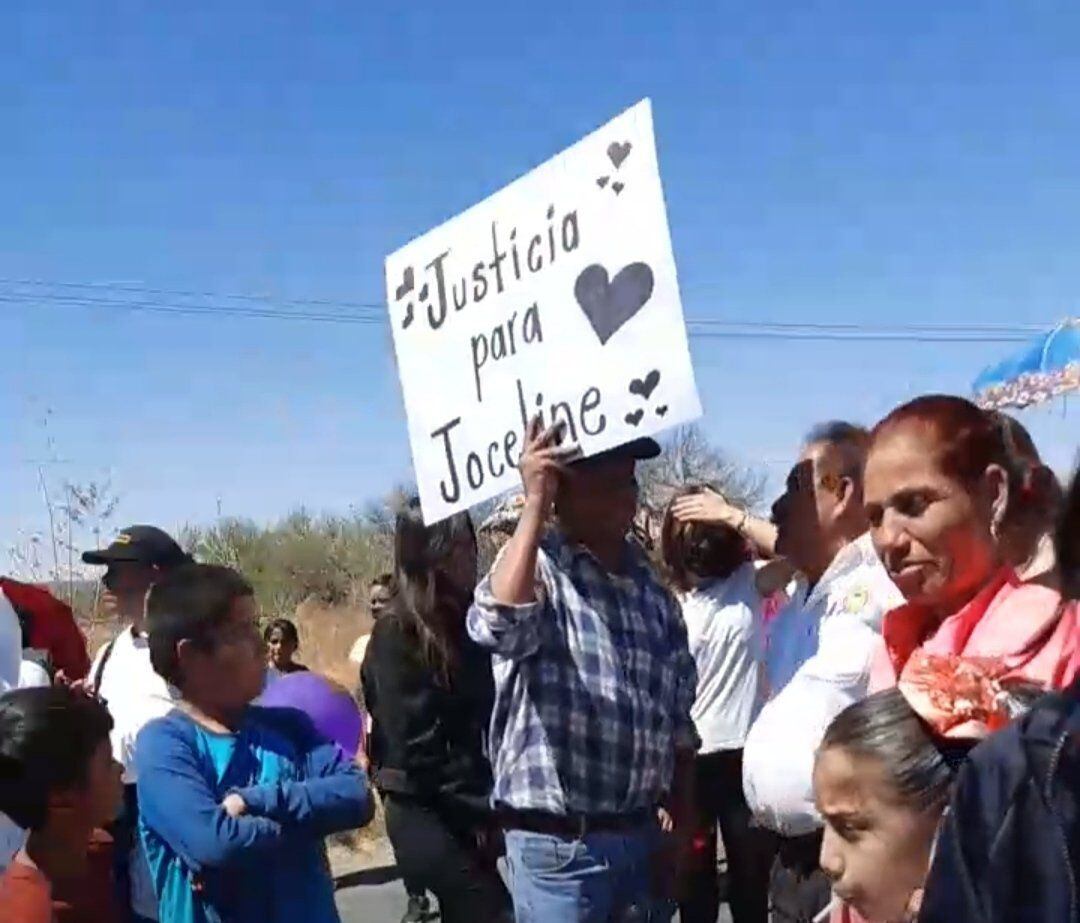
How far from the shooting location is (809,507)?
3.85 m

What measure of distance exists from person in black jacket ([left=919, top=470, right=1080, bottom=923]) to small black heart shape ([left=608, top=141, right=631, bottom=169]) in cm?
175

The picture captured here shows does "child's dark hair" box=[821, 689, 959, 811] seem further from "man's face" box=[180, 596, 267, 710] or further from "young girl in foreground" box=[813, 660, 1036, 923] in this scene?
"man's face" box=[180, 596, 267, 710]

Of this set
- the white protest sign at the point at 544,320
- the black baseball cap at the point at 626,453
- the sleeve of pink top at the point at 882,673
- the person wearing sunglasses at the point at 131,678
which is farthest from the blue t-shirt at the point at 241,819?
the sleeve of pink top at the point at 882,673

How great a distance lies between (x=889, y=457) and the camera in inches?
79.8

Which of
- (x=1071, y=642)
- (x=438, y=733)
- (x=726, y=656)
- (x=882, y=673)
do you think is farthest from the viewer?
(x=726, y=656)

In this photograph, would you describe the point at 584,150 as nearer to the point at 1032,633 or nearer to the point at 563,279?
the point at 563,279

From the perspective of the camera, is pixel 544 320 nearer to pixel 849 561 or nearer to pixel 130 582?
pixel 849 561

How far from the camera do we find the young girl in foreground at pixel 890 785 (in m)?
1.76

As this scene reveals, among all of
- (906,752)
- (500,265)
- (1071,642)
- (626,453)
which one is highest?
(500,265)

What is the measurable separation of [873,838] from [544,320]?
1.48 m

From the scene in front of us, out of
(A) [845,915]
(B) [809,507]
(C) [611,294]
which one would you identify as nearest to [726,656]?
(B) [809,507]

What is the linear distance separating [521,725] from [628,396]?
0.81m

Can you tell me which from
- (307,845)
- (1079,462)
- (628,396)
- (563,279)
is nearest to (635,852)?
(307,845)

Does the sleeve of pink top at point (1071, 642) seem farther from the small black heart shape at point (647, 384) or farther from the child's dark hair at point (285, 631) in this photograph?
the child's dark hair at point (285, 631)
